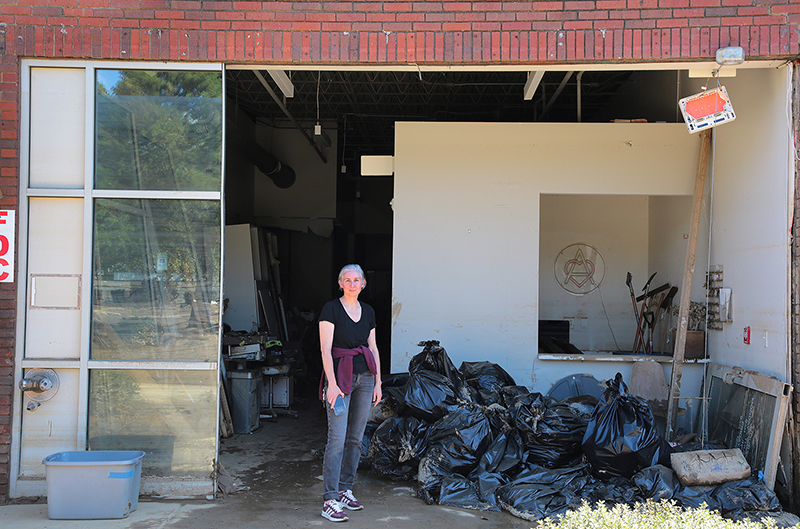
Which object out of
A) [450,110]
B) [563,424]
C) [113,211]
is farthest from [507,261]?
[450,110]

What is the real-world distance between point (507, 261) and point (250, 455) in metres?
3.22

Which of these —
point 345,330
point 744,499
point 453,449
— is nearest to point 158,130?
point 345,330

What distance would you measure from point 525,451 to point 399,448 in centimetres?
102

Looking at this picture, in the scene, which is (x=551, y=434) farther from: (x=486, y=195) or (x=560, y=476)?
(x=486, y=195)

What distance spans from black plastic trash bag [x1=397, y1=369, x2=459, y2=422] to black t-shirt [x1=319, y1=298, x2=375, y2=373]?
1000mm

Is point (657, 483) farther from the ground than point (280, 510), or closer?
farther from the ground

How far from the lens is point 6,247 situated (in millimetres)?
4059

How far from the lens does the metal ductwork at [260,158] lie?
10.0m

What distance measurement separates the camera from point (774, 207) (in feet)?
14.6

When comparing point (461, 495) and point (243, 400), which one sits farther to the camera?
point (243, 400)

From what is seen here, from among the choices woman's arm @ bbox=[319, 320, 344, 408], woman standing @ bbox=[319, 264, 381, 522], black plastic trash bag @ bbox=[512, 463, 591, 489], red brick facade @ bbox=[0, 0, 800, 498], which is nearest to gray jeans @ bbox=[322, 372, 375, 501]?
woman standing @ bbox=[319, 264, 381, 522]

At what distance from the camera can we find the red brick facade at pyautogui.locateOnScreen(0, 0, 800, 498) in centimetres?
411

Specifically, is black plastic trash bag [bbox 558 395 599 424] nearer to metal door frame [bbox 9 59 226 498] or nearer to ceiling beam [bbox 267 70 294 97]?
metal door frame [bbox 9 59 226 498]

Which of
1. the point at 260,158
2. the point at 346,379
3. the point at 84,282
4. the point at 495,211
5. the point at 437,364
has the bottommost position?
the point at 437,364
